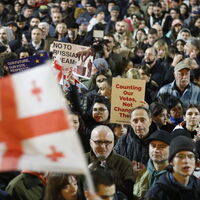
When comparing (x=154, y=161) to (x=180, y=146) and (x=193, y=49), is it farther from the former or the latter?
(x=193, y=49)

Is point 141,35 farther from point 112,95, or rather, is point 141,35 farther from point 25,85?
point 25,85

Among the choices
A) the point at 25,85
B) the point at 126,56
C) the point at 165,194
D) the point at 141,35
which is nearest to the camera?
the point at 25,85

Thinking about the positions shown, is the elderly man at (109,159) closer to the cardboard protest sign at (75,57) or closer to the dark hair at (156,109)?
the dark hair at (156,109)

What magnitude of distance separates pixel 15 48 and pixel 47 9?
4.30 m

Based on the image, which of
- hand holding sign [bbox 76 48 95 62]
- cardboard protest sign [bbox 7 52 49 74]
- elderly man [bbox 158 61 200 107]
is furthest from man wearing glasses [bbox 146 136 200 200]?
hand holding sign [bbox 76 48 95 62]

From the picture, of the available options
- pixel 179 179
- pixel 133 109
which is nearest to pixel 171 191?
pixel 179 179

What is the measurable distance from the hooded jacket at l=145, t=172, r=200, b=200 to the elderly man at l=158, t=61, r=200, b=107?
13.1ft

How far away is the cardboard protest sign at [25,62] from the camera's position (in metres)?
8.45

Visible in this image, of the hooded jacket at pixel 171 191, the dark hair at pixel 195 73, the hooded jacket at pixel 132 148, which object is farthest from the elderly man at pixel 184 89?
the hooded jacket at pixel 171 191

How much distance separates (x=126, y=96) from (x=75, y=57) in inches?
65.1

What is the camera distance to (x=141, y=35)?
13.1m

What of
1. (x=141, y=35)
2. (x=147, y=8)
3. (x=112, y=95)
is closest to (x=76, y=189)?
(x=112, y=95)

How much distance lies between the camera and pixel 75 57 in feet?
30.6

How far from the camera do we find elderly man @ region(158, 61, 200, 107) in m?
9.15
